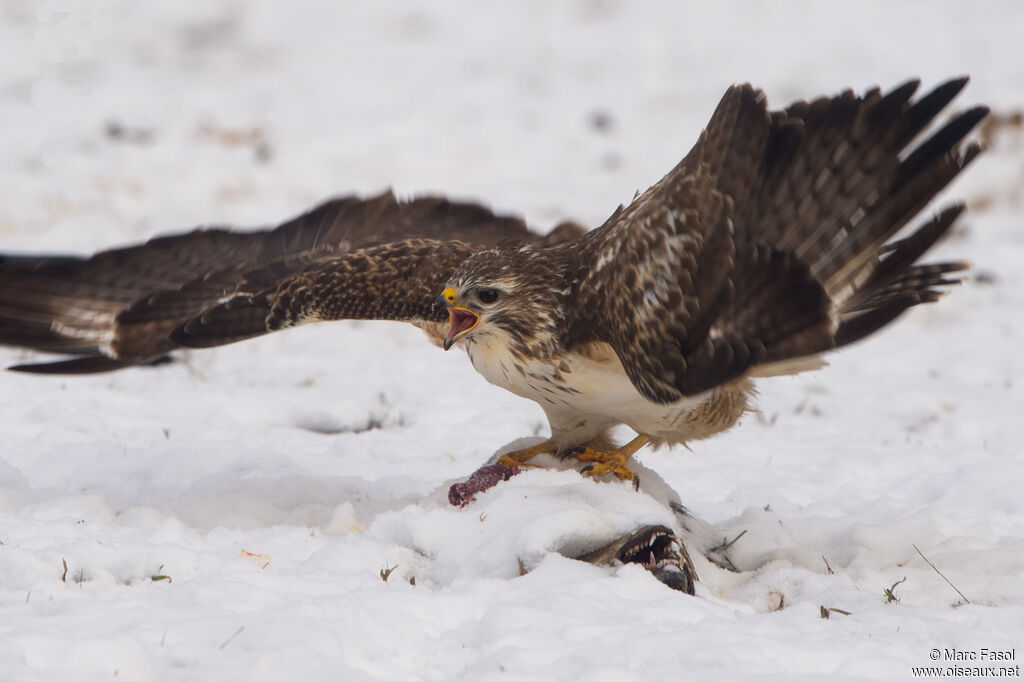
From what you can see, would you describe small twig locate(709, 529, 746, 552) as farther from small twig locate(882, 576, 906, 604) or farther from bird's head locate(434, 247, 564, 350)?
bird's head locate(434, 247, 564, 350)

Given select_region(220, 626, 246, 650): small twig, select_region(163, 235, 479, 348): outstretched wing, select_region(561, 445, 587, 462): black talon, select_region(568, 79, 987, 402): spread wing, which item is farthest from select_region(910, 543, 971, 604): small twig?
select_region(220, 626, 246, 650): small twig

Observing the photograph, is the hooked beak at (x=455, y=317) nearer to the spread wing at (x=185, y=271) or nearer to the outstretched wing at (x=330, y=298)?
the outstretched wing at (x=330, y=298)

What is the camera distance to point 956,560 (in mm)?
4059

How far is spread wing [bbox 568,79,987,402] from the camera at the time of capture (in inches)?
137

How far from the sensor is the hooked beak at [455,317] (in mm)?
4266

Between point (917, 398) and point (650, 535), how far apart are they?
3775 millimetres

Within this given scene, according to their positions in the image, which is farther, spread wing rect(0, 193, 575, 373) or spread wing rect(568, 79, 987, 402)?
spread wing rect(0, 193, 575, 373)

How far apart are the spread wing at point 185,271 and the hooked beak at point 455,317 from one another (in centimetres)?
49

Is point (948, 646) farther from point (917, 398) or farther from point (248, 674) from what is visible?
point (917, 398)

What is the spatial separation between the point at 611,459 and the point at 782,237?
3.90 feet

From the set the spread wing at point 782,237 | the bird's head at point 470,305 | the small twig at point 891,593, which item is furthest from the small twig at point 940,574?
the bird's head at point 470,305

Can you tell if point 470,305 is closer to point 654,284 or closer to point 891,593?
point 654,284

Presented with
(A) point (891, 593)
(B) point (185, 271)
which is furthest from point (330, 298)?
(A) point (891, 593)

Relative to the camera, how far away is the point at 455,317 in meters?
4.33
